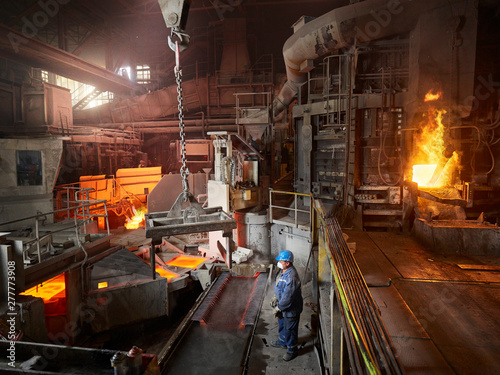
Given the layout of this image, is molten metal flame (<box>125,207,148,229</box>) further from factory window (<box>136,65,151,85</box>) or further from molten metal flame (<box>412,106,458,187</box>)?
factory window (<box>136,65,151,85</box>)

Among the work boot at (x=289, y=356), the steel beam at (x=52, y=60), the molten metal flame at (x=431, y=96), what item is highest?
the steel beam at (x=52, y=60)

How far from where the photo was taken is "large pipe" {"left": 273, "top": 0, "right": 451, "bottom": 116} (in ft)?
25.4

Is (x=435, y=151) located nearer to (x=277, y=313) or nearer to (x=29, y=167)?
(x=277, y=313)

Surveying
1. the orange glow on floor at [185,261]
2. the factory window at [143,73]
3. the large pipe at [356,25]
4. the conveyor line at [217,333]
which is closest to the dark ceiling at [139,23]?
the factory window at [143,73]

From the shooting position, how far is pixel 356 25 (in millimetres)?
8500

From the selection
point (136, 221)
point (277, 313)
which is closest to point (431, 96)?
point (277, 313)

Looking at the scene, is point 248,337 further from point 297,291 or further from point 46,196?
point 46,196

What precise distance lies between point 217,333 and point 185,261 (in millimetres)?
5071

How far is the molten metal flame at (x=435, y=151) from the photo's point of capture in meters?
7.34

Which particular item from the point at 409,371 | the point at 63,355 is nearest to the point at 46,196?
the point at 63,355

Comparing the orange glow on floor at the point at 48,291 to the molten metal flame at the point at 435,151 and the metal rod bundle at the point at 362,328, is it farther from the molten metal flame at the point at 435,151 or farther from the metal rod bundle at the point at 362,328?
the molten metal flame at the point at 435,151

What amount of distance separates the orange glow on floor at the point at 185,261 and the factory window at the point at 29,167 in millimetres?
5448

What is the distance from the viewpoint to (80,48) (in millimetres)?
20297

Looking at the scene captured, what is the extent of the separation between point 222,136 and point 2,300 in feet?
25.7
